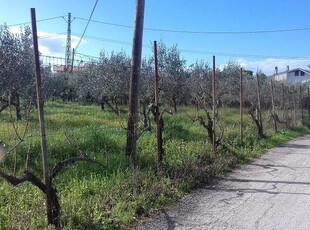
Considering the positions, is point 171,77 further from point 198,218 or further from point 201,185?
point 198,218

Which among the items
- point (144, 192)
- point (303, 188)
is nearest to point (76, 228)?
point (144, 192)

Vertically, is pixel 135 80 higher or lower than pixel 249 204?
higher

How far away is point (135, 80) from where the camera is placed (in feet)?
26.8

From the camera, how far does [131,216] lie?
17.3 feet

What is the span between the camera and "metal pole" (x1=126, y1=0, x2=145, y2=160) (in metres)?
8.09

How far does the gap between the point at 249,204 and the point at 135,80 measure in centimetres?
350

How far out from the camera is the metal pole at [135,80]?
809 cm

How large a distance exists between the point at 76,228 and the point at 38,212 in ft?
1.70

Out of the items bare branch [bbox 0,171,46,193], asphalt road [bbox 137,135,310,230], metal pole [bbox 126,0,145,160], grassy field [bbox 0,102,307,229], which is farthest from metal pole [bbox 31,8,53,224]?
metal pole [bbox 126,0,145,160]

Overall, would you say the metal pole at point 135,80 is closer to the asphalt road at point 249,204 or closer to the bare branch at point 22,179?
the asphalt road at point 249,204

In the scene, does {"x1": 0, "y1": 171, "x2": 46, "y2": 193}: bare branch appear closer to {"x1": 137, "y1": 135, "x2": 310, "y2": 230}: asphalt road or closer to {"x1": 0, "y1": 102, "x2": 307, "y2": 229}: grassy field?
{"x1": 0, "y1": 102, "x2": 307, "y2": 229}: grassy field

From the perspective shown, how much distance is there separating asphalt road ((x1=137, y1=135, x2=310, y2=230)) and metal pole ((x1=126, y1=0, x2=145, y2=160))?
1898 millimetres

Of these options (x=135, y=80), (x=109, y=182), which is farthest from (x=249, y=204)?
(x=135, y=80)

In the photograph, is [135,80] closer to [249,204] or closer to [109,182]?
[109,182]
